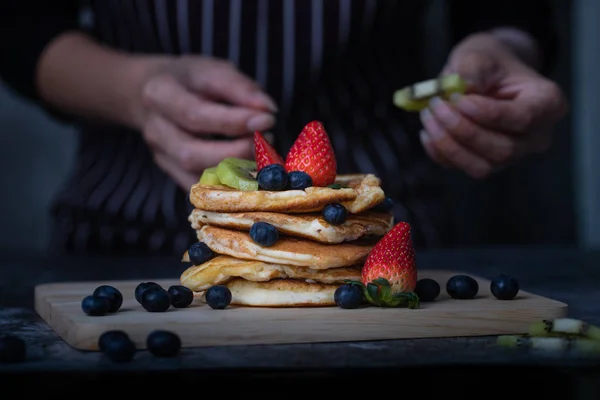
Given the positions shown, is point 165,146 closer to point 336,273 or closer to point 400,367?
point 336,273

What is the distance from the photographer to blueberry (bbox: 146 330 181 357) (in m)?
1.17

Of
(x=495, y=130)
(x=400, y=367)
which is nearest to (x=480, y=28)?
(x=495, y=130)

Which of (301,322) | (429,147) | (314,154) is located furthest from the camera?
(429,147)

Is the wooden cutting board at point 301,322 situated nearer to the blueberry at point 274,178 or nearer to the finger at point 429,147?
the blueberry at point 274,178

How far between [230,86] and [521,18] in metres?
0.93

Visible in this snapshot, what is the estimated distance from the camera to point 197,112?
198 centimetres

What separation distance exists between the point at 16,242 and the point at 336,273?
316cm

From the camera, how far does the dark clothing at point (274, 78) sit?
2.32m

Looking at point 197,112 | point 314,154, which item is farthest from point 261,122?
point 314,154

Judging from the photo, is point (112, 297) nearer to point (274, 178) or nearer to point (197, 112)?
point (274, 178)

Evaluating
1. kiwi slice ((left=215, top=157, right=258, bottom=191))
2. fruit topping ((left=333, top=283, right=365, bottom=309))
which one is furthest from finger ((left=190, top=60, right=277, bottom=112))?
fruit topping ((left=333, top=283, right=365, bottom=309))

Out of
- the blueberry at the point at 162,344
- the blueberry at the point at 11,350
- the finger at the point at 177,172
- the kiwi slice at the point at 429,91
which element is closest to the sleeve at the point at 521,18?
the kiwi slice at the point at 429,91

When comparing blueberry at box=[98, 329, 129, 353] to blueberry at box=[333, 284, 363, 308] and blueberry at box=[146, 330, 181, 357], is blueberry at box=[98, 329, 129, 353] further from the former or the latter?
blueberry at box=[333, 284, 363, 308]

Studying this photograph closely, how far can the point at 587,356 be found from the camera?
116 centimetres
